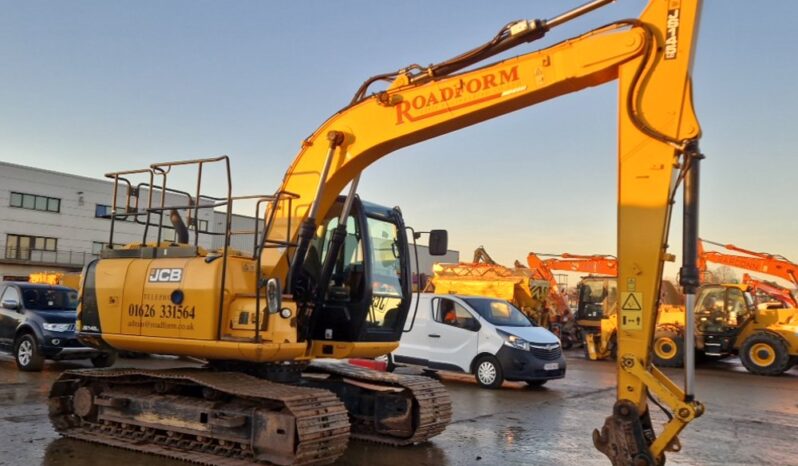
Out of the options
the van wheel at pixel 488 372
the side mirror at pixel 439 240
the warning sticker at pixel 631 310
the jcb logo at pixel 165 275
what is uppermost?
the side mirror at pixel 439 240

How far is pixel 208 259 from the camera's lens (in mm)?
7340

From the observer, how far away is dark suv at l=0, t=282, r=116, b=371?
14.3 metres

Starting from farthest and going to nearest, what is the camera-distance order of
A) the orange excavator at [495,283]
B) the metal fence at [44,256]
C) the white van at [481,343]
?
the metal fence at [44,256]
the orange excavator at [495,283]
the white van at [481,343]

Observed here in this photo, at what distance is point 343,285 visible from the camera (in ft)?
25.6

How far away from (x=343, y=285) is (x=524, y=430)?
339 cm

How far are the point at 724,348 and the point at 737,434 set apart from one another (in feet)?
36.2

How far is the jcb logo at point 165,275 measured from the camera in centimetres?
746

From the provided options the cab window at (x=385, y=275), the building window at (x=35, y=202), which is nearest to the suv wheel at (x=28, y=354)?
the cab window at (x=385, y=275)

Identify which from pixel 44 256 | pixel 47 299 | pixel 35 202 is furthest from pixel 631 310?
pixel 35 202

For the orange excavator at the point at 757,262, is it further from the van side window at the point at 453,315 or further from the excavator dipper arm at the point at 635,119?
the excavator dipper arm at the point at 635,119

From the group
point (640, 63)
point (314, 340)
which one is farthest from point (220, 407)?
point (640, 63)

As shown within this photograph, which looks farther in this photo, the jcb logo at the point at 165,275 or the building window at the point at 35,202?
the building window at the point at 35,202

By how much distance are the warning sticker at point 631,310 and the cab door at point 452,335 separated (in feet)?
27.0

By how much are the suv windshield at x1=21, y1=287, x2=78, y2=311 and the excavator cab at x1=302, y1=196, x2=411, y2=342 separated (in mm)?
10105
